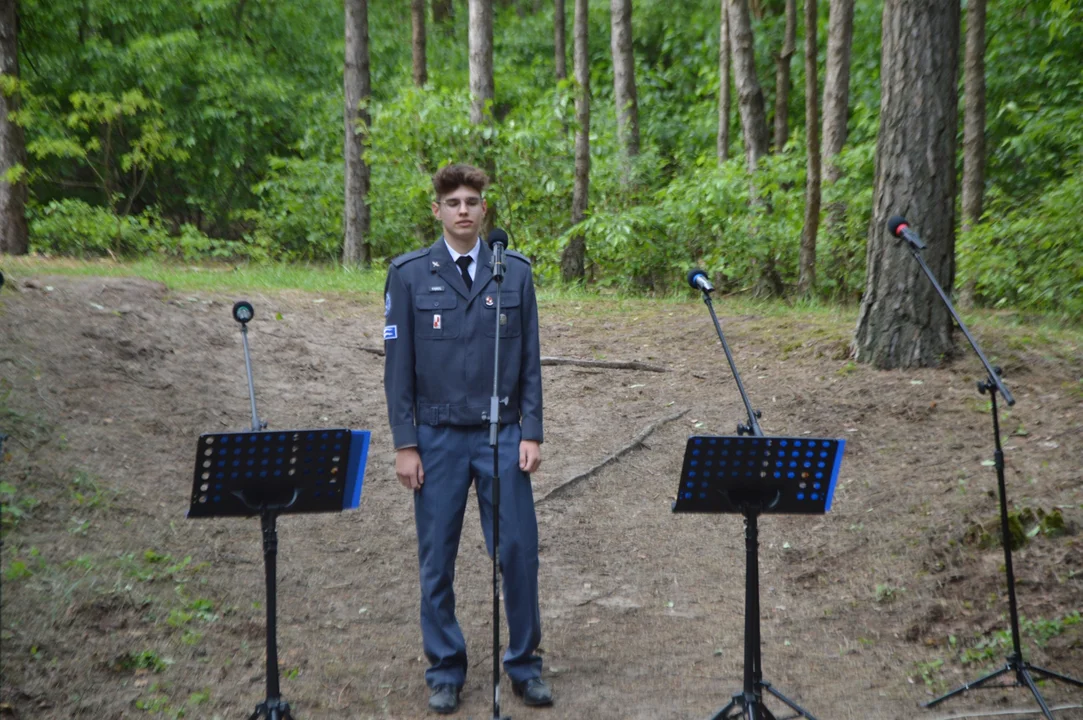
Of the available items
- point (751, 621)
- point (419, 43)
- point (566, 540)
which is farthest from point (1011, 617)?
point (419, 43)

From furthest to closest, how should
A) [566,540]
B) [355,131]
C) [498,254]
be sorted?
[355,131] → [566,540] → [498,254]

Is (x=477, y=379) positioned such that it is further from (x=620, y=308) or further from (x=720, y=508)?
(x=620, y=308)

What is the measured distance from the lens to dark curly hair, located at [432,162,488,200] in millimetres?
4555

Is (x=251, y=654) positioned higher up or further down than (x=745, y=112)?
further down

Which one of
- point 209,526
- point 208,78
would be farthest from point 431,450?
point 208,78

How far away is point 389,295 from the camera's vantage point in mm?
4766

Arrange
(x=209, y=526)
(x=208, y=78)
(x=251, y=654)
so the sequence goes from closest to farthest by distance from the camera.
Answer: (x=251, y=654) → (x=209, y=526) → (x=208, y=78)

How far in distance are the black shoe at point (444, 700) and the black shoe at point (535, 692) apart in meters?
0.31

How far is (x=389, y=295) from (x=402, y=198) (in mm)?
11800

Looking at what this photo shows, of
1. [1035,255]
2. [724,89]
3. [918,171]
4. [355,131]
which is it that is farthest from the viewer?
[724,89]

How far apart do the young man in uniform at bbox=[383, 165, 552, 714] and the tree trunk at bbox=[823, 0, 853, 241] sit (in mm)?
11333

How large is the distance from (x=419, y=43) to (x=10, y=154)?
22.4ft

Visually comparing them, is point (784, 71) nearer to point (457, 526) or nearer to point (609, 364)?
point (609, 364)

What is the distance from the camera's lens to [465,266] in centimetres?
479
